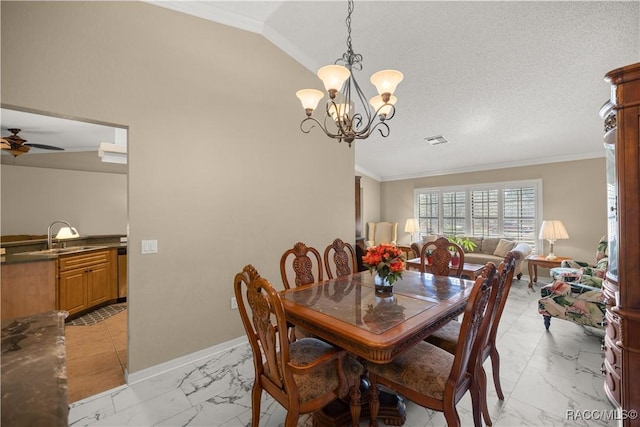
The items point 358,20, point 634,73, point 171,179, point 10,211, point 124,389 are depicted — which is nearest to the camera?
point 634,73

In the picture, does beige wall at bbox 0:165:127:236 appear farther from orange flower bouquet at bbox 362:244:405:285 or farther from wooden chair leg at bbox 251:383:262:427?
orange flower bouquet at bbox 362:244:405:285

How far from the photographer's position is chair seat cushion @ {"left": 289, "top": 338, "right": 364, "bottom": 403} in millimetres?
1410

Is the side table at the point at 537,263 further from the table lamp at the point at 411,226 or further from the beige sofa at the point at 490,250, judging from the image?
the table lamp at the point at 411,226

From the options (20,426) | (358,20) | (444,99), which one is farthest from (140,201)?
(444,99)

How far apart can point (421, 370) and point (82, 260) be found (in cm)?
439

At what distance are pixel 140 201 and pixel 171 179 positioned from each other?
0.31 meters

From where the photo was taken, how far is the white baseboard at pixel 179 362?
2236 mm

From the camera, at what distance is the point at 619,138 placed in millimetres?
1526

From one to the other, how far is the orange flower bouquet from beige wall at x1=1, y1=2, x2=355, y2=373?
146 centimetres

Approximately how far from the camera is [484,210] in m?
6.33

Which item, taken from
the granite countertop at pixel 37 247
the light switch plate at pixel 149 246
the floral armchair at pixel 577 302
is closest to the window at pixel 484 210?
the floral armchair at pixel 577 302

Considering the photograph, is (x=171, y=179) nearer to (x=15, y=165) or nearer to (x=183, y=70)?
(x=183, y=70)

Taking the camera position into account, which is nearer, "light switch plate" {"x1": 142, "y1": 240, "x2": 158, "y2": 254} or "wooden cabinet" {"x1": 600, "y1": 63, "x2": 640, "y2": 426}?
"wooden cabinet" {"x1": 600, "y1": 63, "x2": 640, "y2": 426}

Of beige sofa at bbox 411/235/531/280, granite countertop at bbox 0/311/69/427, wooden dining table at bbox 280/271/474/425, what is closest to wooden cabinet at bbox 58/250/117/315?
granite countertop at bbox 0/311/69/427
